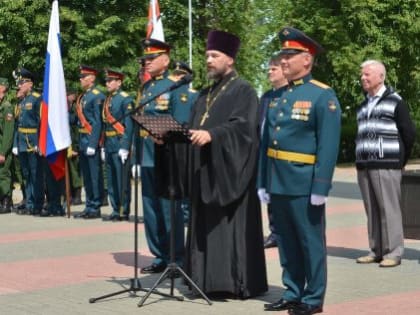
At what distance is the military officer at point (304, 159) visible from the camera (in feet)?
25.2

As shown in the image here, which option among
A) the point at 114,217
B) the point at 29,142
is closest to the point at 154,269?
the point at 114,217

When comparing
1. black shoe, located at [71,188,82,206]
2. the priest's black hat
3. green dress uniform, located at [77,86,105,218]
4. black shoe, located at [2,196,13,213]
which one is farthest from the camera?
black shoe, located at [71,188,82,206]

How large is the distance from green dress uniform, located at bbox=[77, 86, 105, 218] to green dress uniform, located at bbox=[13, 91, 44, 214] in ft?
2.37

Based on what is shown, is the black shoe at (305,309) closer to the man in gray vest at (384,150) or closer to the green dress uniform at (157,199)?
the green dress uniform at (157,199)

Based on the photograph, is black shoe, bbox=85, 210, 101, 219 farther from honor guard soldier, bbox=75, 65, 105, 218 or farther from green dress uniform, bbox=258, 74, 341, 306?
green dress uniform, bbox=258, 74, 341, 306

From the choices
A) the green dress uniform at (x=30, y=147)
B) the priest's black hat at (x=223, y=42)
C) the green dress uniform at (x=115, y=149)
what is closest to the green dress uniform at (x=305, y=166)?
the priest's black hat at (x=223, y=42)

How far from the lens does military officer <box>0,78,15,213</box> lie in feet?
55.4

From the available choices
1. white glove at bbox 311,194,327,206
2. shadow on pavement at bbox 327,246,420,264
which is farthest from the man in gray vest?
white glove at bbox 311,194,327,206

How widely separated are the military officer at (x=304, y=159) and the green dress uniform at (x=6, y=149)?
9592 millimetres

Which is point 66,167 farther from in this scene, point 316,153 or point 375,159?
point 316,153

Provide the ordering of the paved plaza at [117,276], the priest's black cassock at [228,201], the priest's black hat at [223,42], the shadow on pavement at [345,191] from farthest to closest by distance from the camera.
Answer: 1. the shadow on pavement at [345,191]
2. the priest's black hat at [223,42]
3. the priest's black cassock at [228,201]
4. the paved plaza at [117,276]

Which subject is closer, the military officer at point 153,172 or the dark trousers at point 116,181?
the military officer at point 153,172

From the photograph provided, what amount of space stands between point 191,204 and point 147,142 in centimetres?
167

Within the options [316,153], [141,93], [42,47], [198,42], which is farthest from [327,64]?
[316,153]
